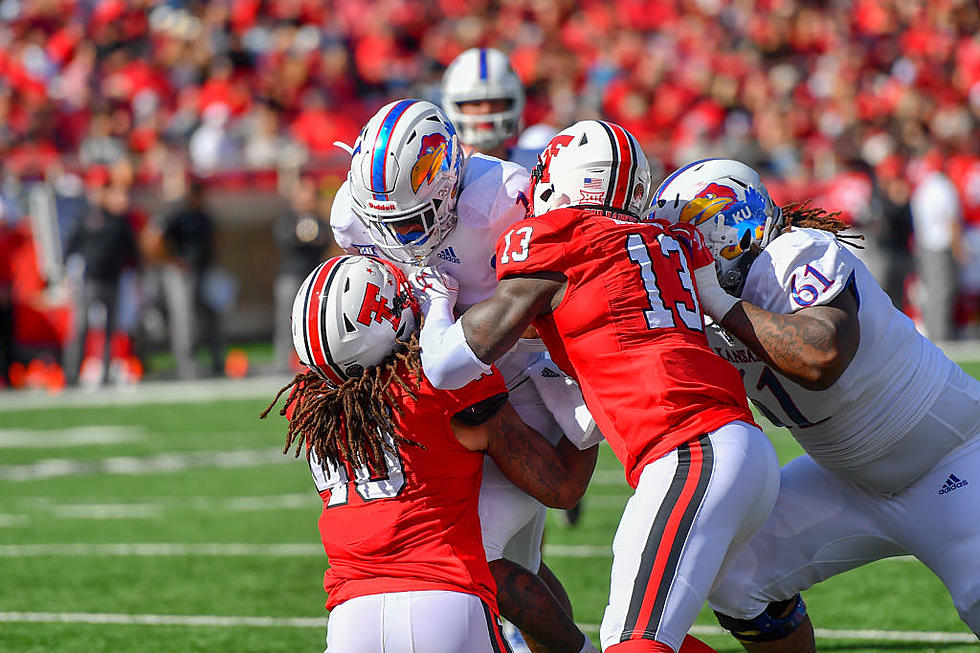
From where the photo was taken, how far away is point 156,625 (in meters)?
5.21

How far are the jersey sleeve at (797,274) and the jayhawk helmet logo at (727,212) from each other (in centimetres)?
7

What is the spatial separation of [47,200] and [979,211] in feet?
31.5

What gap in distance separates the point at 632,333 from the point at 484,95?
9.48 ft

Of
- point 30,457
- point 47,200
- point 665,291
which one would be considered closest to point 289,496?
point 30,457

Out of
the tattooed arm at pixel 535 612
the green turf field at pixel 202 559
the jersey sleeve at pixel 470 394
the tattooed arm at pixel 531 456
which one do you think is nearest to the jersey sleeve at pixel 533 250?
the jersey sleeve at pixel 470 394

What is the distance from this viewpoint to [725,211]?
3.57 meters

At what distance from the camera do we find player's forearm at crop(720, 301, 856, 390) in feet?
10.9

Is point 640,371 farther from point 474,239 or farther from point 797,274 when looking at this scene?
point 474,239

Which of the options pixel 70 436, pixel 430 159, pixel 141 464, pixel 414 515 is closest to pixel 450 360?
pixel 414 515

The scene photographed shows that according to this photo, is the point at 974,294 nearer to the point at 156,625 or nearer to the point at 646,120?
the point at 646,120

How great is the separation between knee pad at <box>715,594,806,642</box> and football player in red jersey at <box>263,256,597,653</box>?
39.5 inches

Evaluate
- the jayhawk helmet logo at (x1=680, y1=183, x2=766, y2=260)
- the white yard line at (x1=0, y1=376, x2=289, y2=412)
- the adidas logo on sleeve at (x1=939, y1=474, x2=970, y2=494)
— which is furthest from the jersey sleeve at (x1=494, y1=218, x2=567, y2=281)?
the white yard line at (x1=0, y1=376, x2=289, y2=412)

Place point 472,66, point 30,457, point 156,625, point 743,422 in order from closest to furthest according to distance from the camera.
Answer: point 743,422 < point 156,625 < point 472,66 < point 30,457

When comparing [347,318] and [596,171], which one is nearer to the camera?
[347,318]
